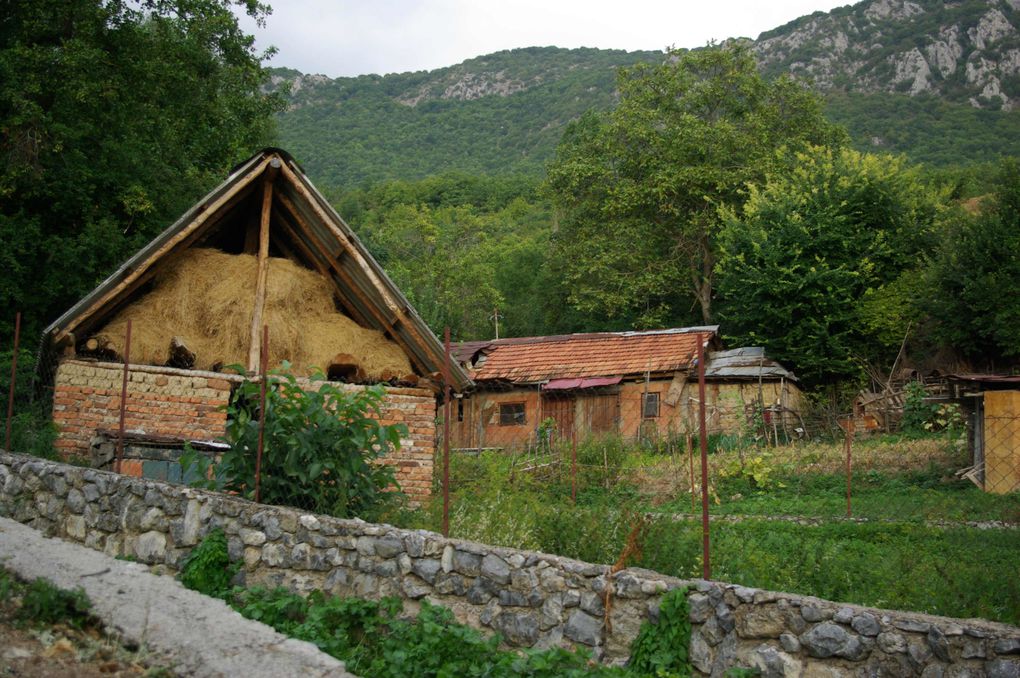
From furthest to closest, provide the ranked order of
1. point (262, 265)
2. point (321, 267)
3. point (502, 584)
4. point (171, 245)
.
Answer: point (321, 267)
point (262, 265)
point (171, 245)
point (502, 584)

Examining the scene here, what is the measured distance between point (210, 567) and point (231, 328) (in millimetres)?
5661

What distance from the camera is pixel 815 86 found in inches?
2881

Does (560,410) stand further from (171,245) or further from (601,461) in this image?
(171,245)

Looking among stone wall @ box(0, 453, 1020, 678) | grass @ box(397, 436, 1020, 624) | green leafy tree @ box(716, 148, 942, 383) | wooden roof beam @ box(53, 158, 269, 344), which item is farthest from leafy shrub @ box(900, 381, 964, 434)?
stone wall @ box(0, 453, 1020, 678)

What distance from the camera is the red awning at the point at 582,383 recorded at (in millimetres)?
26438

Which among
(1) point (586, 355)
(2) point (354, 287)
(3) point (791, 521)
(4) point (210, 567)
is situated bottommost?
(3) point (791, 521)

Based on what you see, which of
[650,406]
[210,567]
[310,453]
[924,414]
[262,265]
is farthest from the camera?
[650,406]

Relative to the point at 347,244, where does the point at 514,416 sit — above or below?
below

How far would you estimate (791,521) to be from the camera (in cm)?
1405

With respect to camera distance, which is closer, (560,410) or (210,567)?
(210,567)

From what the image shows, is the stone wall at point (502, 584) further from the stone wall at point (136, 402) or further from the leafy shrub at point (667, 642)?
the stone wall at point (136, 402)

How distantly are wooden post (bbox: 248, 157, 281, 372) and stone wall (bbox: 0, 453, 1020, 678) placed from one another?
3549mm

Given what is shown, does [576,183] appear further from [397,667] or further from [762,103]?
[397,667]

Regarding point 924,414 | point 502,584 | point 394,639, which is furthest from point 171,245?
point 924,414
